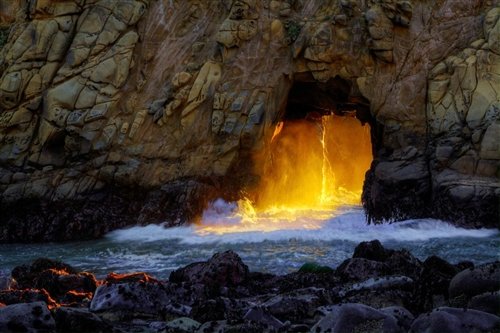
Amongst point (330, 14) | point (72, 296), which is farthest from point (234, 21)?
point (72, 296)

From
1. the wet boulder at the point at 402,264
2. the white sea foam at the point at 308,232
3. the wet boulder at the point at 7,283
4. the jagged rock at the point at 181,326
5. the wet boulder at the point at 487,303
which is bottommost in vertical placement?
the jagged rock at the point at 181,326

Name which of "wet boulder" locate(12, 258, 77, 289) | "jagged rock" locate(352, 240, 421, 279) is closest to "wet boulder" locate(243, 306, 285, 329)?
"jagged rock" locate(352, 240, 421, 279)

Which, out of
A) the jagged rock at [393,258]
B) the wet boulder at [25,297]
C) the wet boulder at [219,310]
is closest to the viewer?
the wet boulder at [219,310]

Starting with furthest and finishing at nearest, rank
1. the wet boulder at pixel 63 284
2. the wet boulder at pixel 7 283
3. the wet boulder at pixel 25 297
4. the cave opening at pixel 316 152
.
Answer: the cave opening at pixel 316 152 → the wet boulder at pixel 7 283 → the wet boulder at pixel 63 284 → the wet boulder at pixel 25 297

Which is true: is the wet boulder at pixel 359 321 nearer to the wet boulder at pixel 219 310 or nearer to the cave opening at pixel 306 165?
the wet boulder at pixel 219 310

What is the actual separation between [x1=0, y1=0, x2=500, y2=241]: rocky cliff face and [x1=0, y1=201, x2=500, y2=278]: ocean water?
89 cm

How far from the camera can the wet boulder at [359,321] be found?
820 cm

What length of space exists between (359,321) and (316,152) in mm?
20689

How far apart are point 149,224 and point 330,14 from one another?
904 cm

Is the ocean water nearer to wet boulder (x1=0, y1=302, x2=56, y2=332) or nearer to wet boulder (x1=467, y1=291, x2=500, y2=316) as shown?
wet boulder (x1=0, y1=302, x2=56, y2=332)

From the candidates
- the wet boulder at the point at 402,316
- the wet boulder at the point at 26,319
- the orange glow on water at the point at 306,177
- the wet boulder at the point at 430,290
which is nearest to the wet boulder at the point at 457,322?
the wet boulder at the point at 402,316

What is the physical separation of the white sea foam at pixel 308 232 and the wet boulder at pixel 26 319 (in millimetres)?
9838

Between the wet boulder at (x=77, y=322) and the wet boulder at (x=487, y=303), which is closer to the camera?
the wet boulder at (x=487, y=303)

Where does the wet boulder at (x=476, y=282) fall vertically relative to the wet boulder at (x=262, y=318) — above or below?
above
